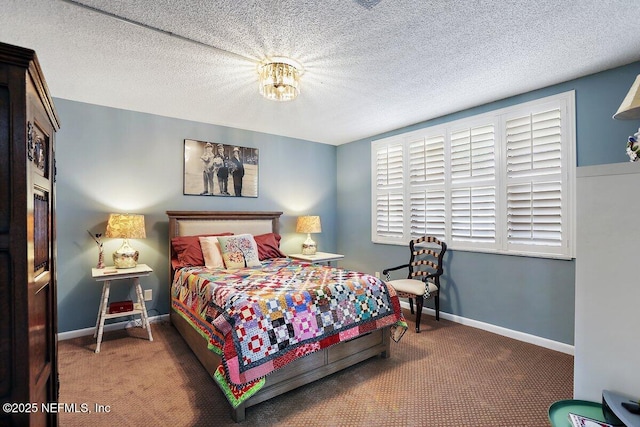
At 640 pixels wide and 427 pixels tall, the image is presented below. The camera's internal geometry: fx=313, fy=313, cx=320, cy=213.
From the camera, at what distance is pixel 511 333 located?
3207 mm

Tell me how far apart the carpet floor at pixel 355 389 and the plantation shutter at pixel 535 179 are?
1.11 metres

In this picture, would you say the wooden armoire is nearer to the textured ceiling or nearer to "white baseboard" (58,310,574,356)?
the textured ceiling

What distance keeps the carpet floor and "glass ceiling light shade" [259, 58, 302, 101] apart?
7.58ft

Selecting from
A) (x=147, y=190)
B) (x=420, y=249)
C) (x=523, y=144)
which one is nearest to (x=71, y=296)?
(x=147, y=190)

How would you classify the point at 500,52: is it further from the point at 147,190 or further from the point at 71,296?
the point at 71,296

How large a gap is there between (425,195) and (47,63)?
3932mm

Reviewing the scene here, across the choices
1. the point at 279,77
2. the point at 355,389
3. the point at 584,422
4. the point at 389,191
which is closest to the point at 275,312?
the point at 355,389

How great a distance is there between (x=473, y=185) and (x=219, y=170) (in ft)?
10.3

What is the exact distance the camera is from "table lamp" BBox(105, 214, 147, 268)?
3.12m

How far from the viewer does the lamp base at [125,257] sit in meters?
3.21

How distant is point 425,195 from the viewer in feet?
13.1

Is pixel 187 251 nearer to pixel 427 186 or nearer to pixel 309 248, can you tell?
pixel 309 248

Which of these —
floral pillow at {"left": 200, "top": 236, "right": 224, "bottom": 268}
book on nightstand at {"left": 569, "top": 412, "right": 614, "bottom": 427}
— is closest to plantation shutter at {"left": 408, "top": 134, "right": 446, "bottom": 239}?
floral pillow at {"left": 200, "top": 236, "right": 224, "bottom": 268}

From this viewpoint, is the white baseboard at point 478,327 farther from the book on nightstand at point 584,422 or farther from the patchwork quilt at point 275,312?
the book on nightstand at point 584,422
